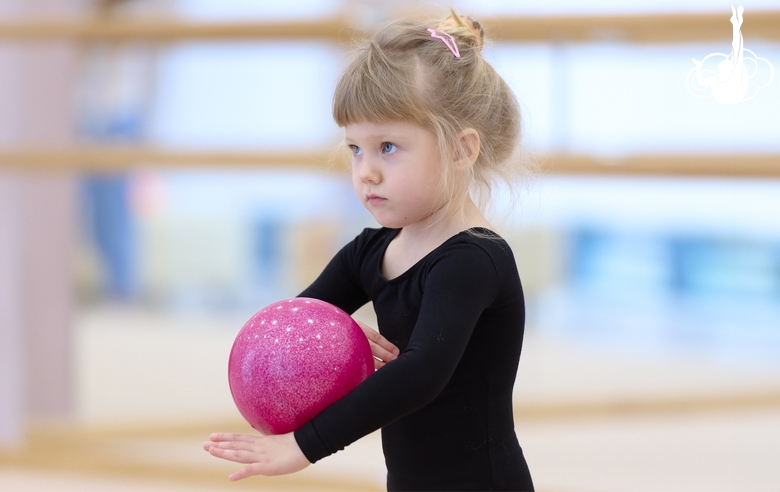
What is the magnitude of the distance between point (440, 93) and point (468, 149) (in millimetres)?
84

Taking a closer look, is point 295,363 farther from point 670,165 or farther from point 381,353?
point 670,165

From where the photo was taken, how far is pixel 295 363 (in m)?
1.05

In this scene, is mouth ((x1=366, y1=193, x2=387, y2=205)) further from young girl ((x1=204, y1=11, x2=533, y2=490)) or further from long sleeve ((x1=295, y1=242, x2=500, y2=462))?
long sleeve ((x1=295, y1=242, x2=500, y2=462))

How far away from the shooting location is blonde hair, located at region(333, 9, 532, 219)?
1058mm

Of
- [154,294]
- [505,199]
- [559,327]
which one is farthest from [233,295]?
[505,199]

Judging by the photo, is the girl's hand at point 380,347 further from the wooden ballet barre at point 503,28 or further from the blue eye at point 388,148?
the wooden ballet barre at point 503,28

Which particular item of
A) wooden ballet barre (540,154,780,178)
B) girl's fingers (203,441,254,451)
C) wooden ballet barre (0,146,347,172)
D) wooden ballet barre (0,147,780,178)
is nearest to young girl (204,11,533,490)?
girl's fingers (203,441,254,451)

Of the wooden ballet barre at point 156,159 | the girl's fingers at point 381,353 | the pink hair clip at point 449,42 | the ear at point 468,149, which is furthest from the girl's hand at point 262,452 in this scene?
the wooden ballet barre at point 156,159

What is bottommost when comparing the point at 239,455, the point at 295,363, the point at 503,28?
the point at 239,455

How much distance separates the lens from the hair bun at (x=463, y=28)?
1.14 metres

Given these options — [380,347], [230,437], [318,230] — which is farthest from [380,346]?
[318,230]

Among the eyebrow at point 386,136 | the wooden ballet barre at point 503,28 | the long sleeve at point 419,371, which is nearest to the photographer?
Answer: the long sleeve at point 419,371

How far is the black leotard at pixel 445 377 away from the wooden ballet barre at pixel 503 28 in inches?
49.9

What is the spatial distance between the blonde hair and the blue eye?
36 millimetres
